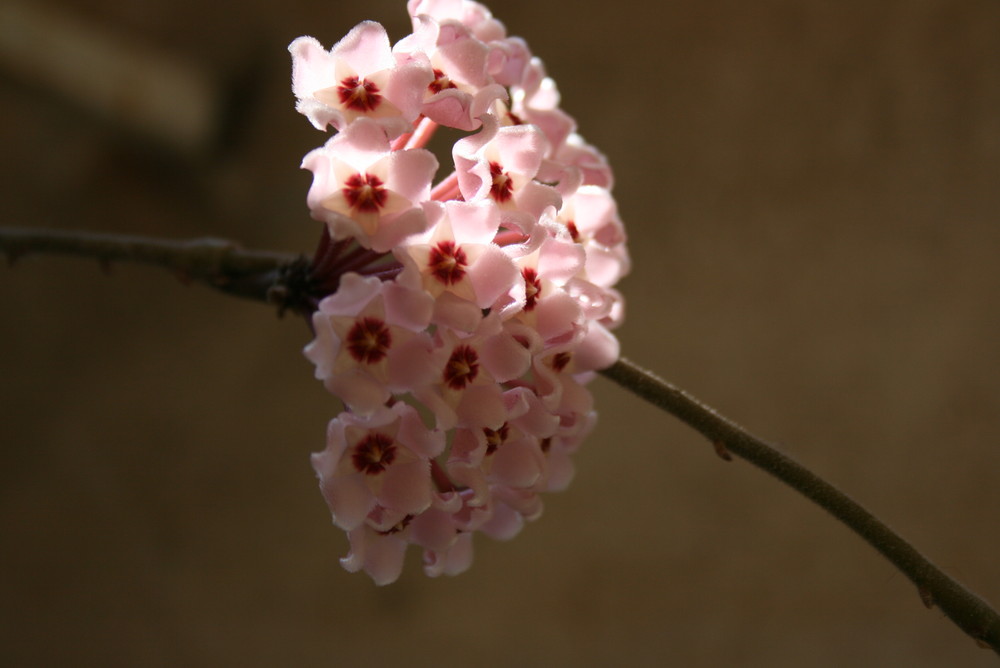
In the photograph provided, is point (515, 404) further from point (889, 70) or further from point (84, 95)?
point (84, 95)

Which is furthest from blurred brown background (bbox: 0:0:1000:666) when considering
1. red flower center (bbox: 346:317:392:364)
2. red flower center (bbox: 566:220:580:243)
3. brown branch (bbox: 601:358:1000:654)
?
red flower center (bbox: 346:317:392:364)

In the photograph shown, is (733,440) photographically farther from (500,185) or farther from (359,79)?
(359,79)

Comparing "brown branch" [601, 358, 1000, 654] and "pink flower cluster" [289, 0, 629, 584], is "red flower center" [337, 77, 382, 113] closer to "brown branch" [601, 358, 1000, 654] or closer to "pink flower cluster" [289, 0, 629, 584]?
"pink flower cluster" [289, 0, 629, 584]

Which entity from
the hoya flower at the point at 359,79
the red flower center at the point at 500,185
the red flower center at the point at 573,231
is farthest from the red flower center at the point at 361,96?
the red flower center at the point at 573,231

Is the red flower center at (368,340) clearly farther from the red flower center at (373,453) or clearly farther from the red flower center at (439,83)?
the red flower center at (439,83)

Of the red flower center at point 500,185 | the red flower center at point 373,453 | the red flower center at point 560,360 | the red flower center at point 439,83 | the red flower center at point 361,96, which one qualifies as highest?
the red flower center at point 439,83
